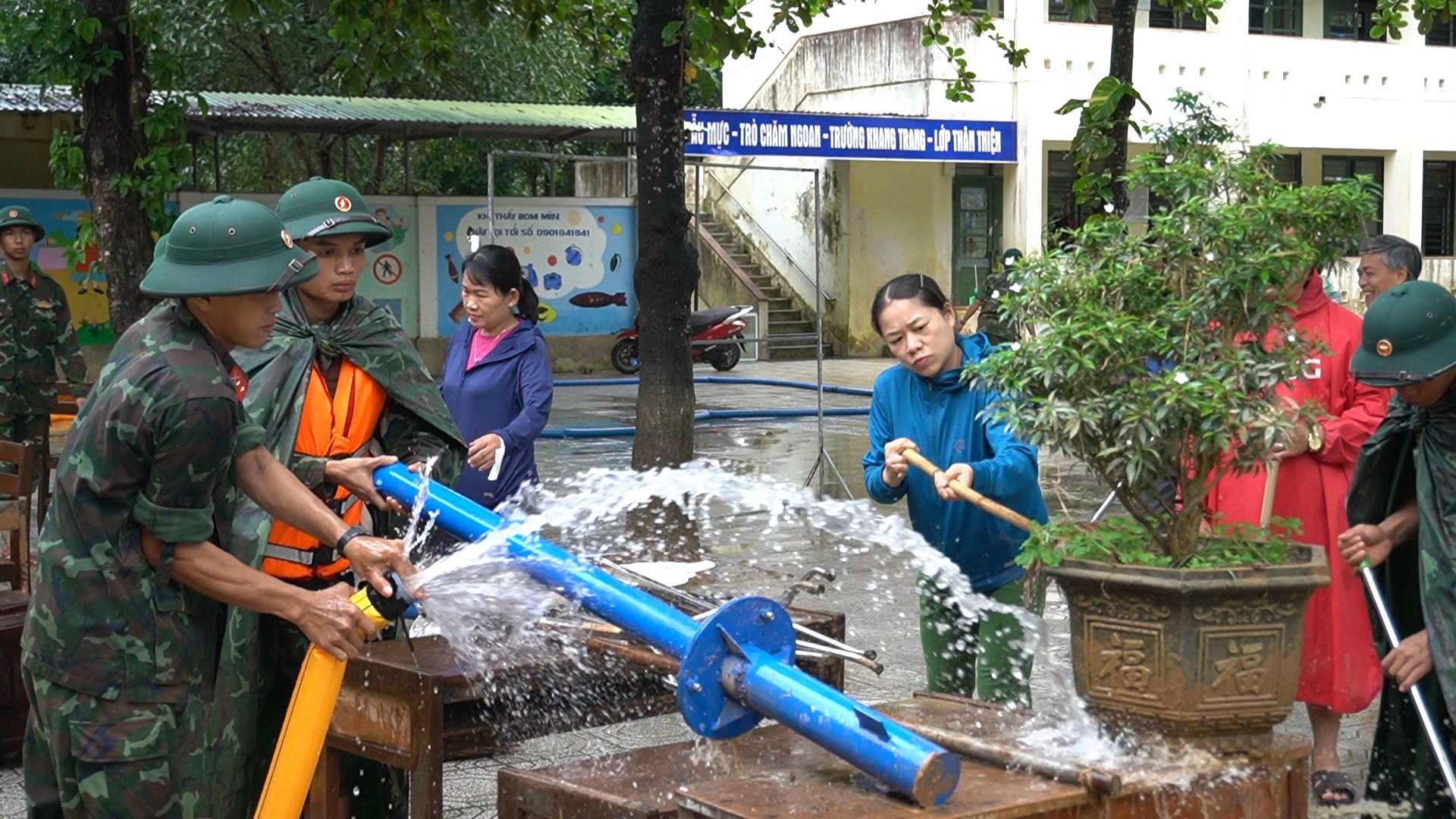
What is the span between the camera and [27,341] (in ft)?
30.0

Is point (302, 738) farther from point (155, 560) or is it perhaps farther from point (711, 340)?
point (711, 340)

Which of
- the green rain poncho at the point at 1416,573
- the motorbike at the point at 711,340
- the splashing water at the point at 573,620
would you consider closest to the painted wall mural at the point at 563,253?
the motorbike at the point at 711,340

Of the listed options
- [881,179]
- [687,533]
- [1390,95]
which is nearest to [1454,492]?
[687,533]

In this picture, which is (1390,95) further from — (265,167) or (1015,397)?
(1015,397)

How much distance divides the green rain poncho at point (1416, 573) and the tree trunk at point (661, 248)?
18.6 feet

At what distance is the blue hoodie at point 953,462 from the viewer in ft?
14.1

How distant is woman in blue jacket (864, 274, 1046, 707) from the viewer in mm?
4238

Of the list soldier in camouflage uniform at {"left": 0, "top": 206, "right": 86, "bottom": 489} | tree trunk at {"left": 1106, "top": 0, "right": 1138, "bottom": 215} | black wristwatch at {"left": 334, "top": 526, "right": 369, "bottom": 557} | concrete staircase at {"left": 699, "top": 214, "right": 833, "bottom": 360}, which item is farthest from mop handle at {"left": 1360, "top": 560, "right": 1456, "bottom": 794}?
concrete staircase at {"left": 699, "top": 214, "right": 833, "bottom": 360}

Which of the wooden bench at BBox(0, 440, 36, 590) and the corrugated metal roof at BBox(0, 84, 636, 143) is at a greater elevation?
the corrugated metal roof at BBox(0, 84, 636, 143)

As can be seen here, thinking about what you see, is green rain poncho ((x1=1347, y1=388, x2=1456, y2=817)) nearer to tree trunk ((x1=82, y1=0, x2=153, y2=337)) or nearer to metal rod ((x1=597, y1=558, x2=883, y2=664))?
metal rod ((x1=597, y1=558, x2=883, y2=664))

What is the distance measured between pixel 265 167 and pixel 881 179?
8466 mm

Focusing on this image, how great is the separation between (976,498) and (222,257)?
1.70 meters

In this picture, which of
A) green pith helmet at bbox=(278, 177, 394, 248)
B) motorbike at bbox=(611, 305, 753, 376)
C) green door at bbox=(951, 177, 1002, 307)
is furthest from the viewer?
green door at bbox=(951, 177, 1002, 307)

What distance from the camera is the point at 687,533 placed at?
9.73 m
